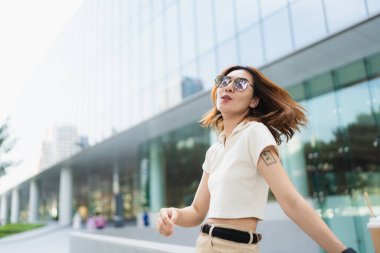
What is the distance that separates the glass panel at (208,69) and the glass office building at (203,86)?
0.05 metres

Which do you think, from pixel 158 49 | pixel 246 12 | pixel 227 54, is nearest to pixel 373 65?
pixel 246 12

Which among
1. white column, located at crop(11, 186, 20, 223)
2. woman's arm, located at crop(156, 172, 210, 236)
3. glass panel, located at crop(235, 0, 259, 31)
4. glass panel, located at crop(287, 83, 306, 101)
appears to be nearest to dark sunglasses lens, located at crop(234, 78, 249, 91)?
woman's arm, located at crop(156, 172, 210, 236)

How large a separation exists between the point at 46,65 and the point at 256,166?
39153mm

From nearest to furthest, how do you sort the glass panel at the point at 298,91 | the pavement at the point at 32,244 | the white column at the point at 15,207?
1. the glass panel at the point at 298,91
2. the pavement at the point at 32,244
3. the white column at the point at 15,207

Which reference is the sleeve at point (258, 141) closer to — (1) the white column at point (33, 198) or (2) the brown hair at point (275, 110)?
(2) the brown hair at point (275, 110)

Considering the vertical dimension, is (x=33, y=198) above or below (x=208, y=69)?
below

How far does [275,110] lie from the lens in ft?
5.90

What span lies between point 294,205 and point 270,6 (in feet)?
36.9

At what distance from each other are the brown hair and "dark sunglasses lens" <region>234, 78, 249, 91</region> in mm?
78

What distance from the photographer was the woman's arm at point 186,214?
5.43 feet

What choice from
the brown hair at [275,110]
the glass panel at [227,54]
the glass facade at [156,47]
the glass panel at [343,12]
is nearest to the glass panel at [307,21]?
the glass facade at [156,47]

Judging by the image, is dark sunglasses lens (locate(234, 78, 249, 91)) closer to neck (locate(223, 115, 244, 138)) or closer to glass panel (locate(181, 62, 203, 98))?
neck (locate(223, 115, 244, 138))

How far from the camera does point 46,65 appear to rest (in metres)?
36.6

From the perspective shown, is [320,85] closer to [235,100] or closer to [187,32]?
[187,32]
